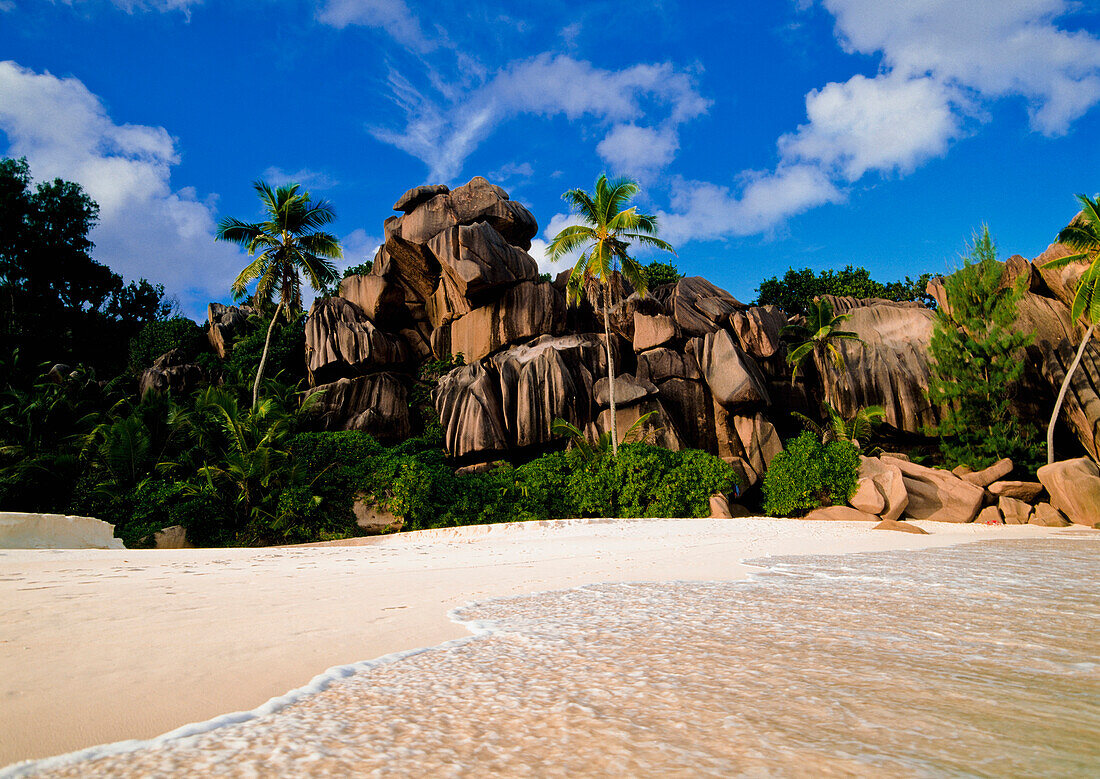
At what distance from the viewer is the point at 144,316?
32344 mm

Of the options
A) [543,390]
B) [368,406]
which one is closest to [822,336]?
[543,390]

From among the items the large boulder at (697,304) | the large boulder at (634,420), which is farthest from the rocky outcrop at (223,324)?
the large boulder at (697,304)

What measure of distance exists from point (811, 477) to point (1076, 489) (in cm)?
577

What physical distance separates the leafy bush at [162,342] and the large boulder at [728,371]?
22305mm

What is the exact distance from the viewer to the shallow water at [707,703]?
109 cm

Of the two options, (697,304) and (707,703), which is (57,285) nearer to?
(697,304)

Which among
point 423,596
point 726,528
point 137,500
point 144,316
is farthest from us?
point 144,316

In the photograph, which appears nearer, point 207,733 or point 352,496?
point 207,733

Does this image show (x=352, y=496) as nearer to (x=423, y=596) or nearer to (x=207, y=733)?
(x=423, y=596)

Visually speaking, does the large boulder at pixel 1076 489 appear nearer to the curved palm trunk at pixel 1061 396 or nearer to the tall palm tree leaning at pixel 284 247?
the curved palm trunk at pixel 1061 396

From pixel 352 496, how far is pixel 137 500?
4823 millimetres

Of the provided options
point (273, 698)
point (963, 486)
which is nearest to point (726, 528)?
point (963, 486)

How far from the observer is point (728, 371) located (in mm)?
20906

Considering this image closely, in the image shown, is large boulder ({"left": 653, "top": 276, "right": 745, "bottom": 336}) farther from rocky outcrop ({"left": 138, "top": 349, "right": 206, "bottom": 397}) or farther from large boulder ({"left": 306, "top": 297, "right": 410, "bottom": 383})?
rocky outcrop ({"left": 138, "top": 349, "right": 206, "bottom": 397})
